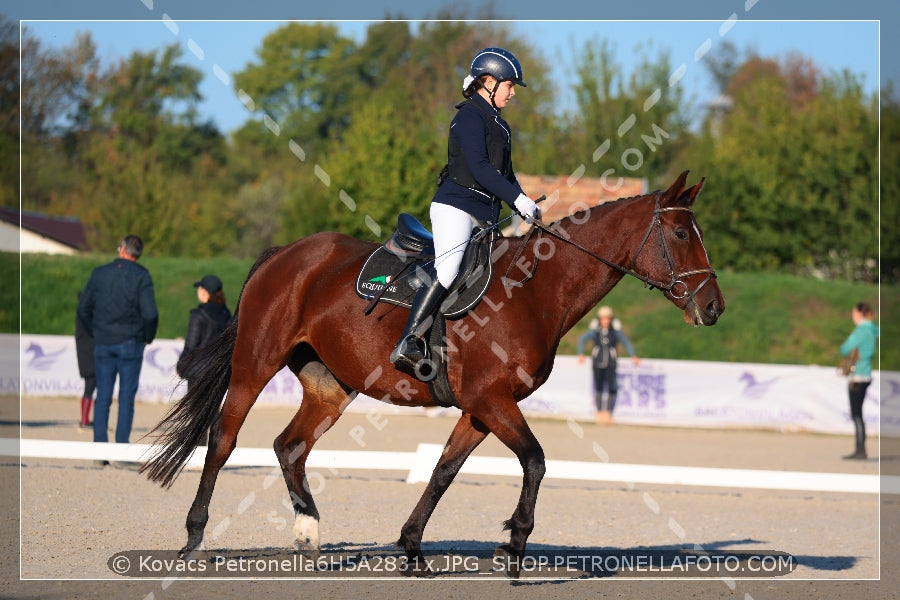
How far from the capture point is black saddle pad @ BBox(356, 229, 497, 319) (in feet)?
22.2

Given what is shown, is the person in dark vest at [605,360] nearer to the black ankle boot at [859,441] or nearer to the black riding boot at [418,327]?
the black ankle boot at [859,441]

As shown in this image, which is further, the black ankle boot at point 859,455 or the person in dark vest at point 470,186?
the black ankle boot at point 859,455

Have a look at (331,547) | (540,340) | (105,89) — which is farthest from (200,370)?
(105,89)

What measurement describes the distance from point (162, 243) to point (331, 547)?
31.0m

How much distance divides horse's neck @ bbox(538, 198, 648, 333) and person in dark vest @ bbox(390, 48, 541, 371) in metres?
0.45

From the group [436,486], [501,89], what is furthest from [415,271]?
[436,486]

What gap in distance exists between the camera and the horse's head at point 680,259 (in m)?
6.54

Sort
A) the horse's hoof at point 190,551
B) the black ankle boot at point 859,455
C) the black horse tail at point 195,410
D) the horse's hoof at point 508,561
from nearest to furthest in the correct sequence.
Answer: the horse's hoof at point 508,561 → the horse's hoof at point 190,551 → the black horse tail at point 195,410 → the black ankle boot at point 859,455

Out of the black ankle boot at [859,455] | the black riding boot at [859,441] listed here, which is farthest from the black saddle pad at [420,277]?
the black ankle boot at [859,455]

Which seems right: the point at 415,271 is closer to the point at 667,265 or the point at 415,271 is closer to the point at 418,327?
the point at 418,327

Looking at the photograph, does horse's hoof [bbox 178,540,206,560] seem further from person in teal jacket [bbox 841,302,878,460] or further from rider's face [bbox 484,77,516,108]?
person in teal jacket [bbox 841,302,878,460]

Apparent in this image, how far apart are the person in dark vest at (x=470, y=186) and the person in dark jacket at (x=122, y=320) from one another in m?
5.44

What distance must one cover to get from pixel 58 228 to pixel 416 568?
3636cm

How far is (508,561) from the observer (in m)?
6.55
